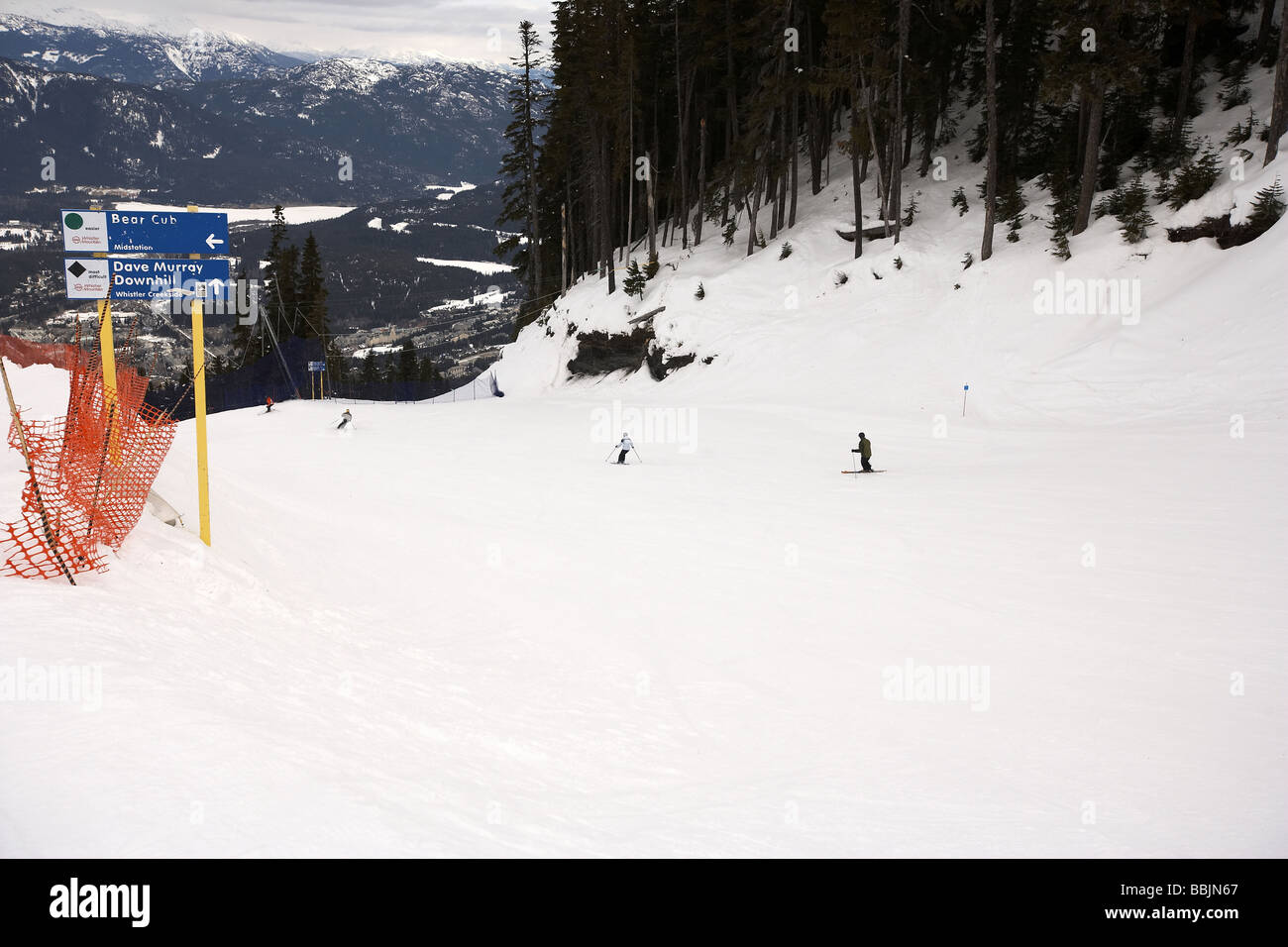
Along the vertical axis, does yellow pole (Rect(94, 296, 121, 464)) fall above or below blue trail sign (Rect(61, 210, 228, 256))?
below

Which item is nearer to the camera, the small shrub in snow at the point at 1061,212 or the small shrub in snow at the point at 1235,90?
the small shrub in snow at the point at 1061,212

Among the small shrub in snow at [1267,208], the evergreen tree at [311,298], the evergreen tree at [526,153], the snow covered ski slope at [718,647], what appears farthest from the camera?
the evergreen tree at [311,298]

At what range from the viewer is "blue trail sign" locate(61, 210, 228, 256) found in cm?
857

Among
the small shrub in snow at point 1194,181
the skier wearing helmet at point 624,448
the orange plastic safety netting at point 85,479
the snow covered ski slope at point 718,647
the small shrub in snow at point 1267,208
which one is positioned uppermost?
the small shrub in snow at point 1194,181

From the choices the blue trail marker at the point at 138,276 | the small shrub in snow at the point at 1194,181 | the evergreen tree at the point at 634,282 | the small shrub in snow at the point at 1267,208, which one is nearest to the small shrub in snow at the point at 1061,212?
the small shrub in snow at the point at 1194,181

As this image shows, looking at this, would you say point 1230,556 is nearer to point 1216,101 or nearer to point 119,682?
point 119,682

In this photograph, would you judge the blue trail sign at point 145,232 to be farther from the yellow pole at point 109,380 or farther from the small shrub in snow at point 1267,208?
the small shrub in snow at point 1267,208

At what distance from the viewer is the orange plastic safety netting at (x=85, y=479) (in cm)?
714

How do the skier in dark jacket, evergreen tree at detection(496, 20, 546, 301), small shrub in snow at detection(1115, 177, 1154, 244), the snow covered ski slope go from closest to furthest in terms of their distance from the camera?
the snow covered ski slope → the skier in dark jacket → small shrub in snow at detection(1115, 177, 1154, 244) → evergreen tree at detection(496, 20, 546, 301)

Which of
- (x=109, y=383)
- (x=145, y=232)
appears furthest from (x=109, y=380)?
(x=145, y=232)

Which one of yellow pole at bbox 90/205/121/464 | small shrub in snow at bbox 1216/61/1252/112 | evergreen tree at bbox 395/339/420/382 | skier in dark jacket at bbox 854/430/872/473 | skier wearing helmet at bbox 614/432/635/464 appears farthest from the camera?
evergreen tree at bbox 395/339/420/382

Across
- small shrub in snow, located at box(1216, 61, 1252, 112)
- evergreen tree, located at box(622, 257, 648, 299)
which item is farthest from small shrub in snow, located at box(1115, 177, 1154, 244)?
evergreen tree, located at box(622, 257, 648, 299)
